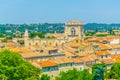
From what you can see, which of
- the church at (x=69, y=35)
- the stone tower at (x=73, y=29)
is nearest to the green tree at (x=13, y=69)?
the church at (x=69, y=35)

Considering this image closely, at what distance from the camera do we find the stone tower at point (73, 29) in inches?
4033

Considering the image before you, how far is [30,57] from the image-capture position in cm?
6400

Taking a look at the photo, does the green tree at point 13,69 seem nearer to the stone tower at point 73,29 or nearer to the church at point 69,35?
the church at point 69,35

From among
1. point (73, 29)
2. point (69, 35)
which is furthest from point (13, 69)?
point (73, 29)

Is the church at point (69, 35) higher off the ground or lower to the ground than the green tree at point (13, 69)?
lower

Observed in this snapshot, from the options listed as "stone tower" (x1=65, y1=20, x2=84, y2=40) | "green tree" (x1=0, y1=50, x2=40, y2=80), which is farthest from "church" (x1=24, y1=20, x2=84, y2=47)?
"green tree" (x1=0, y1=50, x2=40, y2=80)

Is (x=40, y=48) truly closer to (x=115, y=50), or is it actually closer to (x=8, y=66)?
(x=115, y=50)

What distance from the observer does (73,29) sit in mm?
102750

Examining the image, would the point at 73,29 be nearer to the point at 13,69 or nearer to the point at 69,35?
the point at 69,35

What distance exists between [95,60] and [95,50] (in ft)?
38.7

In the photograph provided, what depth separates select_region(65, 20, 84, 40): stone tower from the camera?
102438 millimetres

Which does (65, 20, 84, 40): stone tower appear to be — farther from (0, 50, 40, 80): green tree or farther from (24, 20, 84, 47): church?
(0, 50, 40, 80): green tree

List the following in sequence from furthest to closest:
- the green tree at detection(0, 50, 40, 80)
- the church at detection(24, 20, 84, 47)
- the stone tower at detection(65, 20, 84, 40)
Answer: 1. the stone tower at detection(65, 20, 84, 40)
2. the church at detection(24, 20, 84, 47)
3. the green tree at detection(0, 50, 40, 80)

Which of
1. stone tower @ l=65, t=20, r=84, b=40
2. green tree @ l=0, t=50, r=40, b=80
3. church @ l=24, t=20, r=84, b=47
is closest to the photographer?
green tree @ l=0, t=50, r=40, b=80
